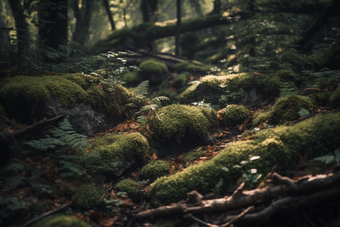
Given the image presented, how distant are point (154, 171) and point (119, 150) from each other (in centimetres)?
76

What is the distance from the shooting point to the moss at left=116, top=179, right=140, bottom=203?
3156 mm

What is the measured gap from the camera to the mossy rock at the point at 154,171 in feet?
11.8

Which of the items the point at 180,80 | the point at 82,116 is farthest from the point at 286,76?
the point at 82,116

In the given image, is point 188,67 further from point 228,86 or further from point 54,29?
point 54,29

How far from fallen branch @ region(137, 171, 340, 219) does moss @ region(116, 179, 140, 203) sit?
1.36 feet

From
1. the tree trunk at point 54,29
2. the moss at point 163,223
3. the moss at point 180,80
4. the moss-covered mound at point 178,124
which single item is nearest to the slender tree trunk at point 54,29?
the tree trunk at point 54,29

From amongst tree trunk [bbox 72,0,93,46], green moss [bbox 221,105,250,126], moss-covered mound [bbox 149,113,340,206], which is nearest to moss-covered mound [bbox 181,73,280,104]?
green moss [bbox 221,105,250,126]

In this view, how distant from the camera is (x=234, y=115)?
5324 mm

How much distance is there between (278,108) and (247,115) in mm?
1057

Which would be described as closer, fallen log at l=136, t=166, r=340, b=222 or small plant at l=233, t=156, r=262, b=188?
fallen log at l=136, t=166, r=340, b=222

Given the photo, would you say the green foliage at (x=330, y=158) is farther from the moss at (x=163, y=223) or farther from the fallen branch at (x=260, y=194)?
the moss at (x=163, y=223)

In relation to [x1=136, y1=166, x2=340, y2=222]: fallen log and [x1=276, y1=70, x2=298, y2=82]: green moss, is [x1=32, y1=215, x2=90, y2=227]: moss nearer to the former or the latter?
[x1=136, y1=166, x2=340, y2=222]: fallen log

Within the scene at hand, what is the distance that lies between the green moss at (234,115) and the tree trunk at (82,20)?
42.8ft

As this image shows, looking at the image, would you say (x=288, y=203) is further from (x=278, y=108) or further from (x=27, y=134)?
(x=27, y=134)
